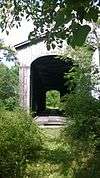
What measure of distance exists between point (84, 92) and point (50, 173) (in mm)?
3945

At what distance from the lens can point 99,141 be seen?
1093 cm

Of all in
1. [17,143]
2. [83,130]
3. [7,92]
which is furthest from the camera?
[7,92]

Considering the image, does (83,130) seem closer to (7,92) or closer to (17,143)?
(17,143)

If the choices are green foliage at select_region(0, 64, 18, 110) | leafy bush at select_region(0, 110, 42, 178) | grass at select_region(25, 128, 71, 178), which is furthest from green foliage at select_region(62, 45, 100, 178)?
green foliage at select_region(0, 64, 18, 110)

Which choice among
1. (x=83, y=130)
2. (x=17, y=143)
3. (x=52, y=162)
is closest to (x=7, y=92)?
(x=83, y=130)

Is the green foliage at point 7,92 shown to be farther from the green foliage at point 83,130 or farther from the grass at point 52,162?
the green foliage at point 83,130

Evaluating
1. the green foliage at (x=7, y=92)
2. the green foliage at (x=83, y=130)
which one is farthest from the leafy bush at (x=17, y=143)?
the green foliage at (x=7, y=92)

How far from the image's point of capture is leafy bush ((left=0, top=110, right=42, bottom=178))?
8.95 meters

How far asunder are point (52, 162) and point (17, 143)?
1453mm

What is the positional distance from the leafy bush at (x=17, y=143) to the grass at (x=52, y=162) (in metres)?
0.22

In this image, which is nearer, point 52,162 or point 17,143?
point 17,143

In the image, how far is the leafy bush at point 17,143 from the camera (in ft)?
29.4

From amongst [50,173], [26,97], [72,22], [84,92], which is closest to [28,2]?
[50,173]

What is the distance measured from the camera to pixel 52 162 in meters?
10.8
